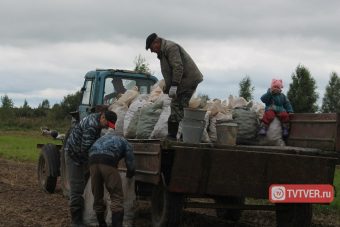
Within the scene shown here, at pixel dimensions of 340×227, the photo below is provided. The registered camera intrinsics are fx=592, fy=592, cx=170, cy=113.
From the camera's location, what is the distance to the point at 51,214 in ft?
29.7

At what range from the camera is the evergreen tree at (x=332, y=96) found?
52.8m

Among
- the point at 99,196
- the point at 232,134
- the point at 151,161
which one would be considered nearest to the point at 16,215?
the point at 99,196

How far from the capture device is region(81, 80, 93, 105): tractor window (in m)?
10.4

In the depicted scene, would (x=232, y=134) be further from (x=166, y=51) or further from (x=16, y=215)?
(x=16, y=215)

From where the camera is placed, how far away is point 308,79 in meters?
41.1

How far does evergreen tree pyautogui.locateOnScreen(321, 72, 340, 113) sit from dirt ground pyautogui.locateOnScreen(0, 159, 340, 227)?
4393 cm

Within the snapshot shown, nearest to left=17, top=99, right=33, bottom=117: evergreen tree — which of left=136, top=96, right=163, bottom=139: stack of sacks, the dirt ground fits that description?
the dirt ground

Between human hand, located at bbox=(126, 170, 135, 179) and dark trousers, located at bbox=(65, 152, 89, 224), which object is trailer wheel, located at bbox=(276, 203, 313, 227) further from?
dark trousers, located at bbox=(65, 152, 89, 224)

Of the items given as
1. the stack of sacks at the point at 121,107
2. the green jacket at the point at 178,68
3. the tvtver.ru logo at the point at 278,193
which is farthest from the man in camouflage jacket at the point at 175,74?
the tvtver.ru logo at the point at 278,193

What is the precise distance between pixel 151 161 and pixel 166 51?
5.46 ft

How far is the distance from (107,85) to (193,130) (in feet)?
11.3

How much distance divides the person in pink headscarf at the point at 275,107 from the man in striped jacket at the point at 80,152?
216 centimetres

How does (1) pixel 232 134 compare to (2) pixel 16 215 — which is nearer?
(1) pixel 232 134

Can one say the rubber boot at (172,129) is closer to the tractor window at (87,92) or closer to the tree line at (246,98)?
the tractor window at (87,92)
